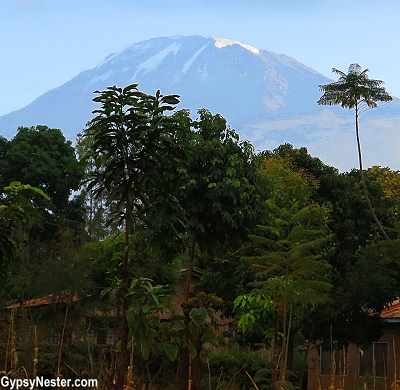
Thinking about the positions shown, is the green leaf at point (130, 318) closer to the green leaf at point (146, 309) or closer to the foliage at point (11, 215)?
the green leaf at point (146, 309)

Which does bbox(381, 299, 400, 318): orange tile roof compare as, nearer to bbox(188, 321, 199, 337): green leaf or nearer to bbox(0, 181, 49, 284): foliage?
bbox(188, 321, 199, 337): green leaf

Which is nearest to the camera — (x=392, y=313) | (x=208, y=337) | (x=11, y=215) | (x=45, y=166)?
(x=11, y=215)

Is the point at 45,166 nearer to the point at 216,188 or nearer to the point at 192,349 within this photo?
the point at 216,188

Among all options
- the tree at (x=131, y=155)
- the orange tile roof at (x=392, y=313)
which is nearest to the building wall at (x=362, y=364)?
the orange tile roof at (x=392, y=313)

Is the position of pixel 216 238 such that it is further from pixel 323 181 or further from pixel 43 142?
pixel 43 142

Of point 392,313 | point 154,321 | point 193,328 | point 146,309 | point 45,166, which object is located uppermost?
point 45,166

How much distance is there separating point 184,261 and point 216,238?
22157 mm

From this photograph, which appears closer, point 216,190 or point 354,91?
point 216,190

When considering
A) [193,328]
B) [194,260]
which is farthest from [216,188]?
[193,328]

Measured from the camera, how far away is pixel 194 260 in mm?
22531

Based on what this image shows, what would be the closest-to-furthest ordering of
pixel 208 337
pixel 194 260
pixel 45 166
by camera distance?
pixel 208 337 < pixel 194 260 < pixel 45 166

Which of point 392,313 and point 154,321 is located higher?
point 154,321

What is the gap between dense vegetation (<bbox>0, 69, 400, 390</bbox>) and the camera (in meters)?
7.95

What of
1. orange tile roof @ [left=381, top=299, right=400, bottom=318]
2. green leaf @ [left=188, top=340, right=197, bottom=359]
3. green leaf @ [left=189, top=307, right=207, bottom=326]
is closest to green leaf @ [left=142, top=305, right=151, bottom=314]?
green leaf @ [left=189, top=307, right=207, bottom=326]
